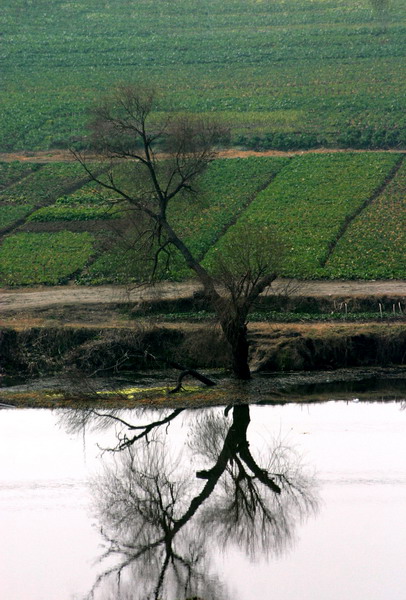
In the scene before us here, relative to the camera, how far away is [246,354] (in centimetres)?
3644

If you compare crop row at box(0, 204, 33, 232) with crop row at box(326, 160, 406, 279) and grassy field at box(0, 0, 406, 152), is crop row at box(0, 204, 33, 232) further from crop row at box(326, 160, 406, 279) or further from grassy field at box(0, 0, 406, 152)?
crop row at box(326, 160, 406, 279)

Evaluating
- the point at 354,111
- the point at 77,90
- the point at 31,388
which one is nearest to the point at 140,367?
the point at 31,388

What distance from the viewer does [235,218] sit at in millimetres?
54781

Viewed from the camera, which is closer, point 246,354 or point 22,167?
point 246,354

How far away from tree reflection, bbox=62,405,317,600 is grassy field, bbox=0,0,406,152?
129 ft

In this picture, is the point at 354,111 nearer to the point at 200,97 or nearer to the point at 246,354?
the point at 200,97

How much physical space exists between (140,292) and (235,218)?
12.2 metres

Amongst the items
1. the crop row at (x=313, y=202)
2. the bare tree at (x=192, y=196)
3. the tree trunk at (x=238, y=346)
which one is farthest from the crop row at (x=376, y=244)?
the tree trunk at (x=238, y=346)

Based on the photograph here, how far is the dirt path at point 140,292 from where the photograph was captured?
42.6 metres

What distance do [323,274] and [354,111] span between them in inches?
1208

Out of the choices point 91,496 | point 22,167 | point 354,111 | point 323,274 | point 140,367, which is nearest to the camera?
point 91,496

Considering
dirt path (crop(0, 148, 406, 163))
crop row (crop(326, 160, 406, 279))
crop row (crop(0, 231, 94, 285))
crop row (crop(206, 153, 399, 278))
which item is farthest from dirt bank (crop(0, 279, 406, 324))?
dirt path (crop(0, 148, 406, 163))

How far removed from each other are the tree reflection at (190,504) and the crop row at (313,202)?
1531 centimetres

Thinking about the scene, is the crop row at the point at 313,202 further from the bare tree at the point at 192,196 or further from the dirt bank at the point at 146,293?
the bare tree at the point at 192,196
